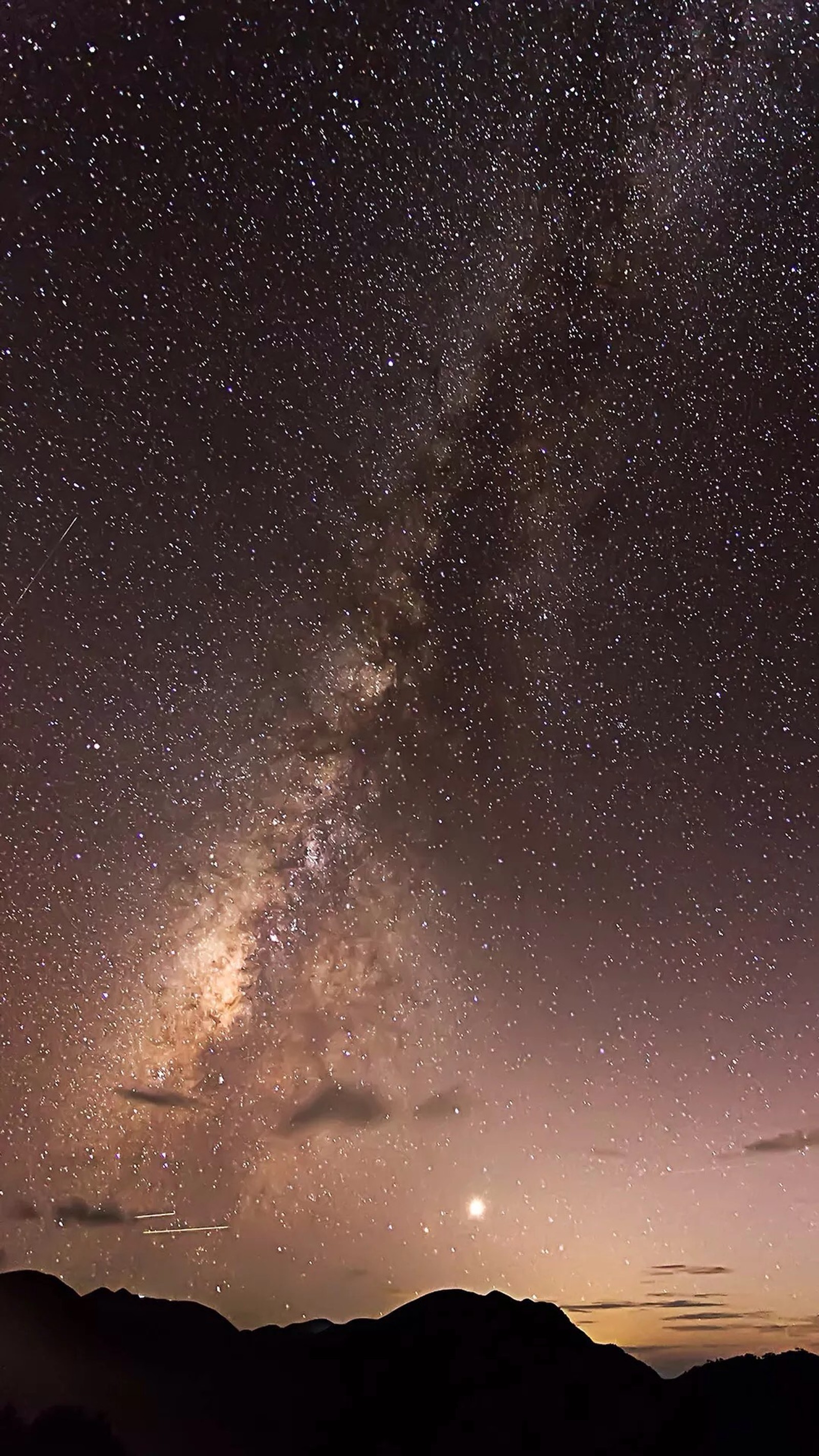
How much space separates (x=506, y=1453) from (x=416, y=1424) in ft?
16.8

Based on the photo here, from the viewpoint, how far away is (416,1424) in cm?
5006

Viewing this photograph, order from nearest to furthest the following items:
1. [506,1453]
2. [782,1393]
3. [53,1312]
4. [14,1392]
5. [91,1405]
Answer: [14,1392], [91,1405], [506,1453], [53,1312], [782,1393]

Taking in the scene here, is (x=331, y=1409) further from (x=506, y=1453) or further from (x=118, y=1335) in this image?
(x=118, y=1335)

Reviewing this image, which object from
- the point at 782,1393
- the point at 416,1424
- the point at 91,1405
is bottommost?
the point at 782,1393

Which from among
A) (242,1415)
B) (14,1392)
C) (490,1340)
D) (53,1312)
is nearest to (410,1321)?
(490,1340)

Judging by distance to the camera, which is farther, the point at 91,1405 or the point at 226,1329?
the point at 226,1329

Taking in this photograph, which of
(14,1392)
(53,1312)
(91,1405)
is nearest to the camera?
(14,1392)

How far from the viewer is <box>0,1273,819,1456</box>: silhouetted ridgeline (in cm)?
4788

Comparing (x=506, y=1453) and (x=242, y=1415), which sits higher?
(x=242, y=1415)

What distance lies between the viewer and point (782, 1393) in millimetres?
61656

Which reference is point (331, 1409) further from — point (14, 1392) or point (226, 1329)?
point (14, 1392)

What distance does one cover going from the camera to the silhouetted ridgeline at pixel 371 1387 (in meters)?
47.9

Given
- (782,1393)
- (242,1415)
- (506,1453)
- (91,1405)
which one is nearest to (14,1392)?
(91,1405)

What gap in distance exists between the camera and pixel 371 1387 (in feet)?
176
